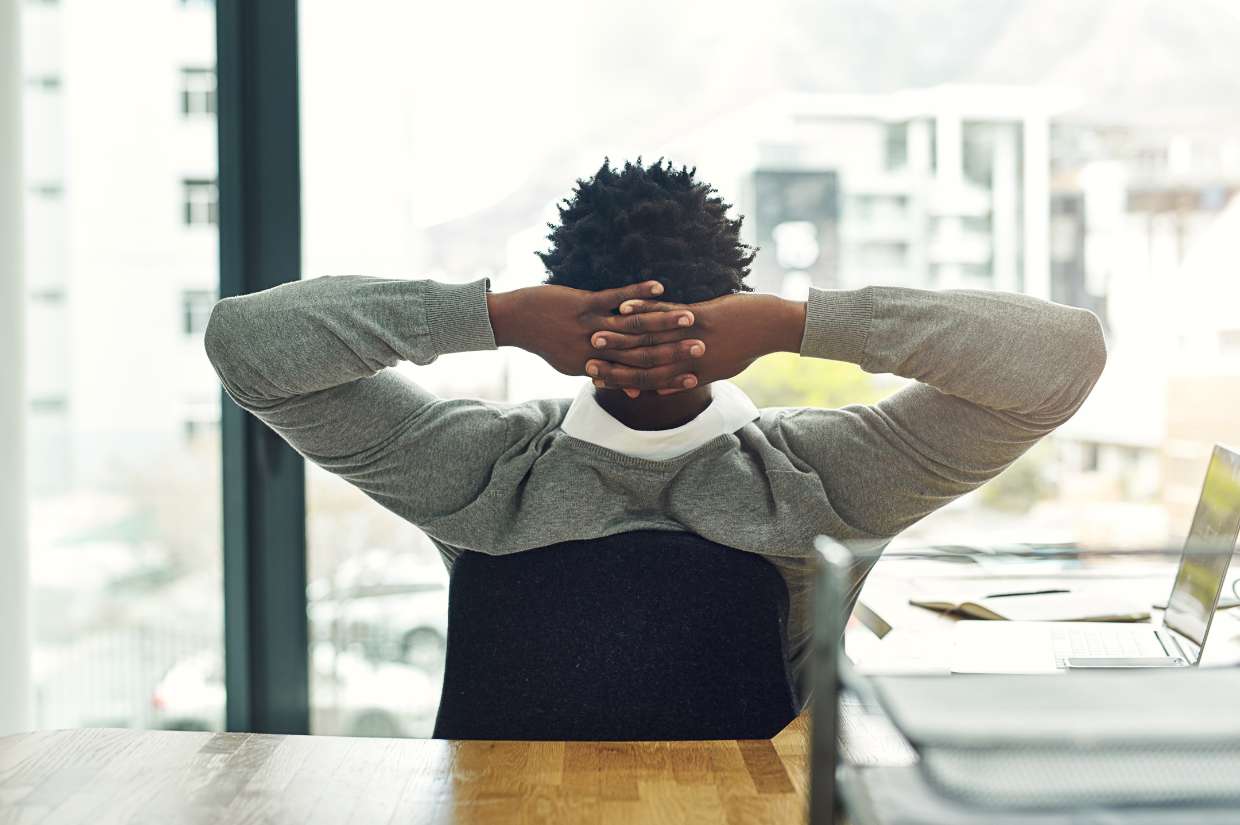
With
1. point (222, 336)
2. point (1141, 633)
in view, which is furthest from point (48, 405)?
point (1141, 633)

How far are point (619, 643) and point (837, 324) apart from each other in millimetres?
450

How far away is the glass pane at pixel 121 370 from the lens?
2146 millimetres

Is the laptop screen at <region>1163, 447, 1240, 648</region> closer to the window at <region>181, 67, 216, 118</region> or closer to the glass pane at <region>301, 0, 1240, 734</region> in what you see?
the glass pane at <region>301, 0, 1240, 734</region>

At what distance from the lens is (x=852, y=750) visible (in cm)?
102

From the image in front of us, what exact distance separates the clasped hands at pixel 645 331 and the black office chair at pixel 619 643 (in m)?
0.20

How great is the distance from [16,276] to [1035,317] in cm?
180

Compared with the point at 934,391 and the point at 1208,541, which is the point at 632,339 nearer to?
the point at 934,391

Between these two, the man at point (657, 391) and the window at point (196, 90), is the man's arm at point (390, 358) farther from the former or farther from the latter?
the window at point (196, 90)

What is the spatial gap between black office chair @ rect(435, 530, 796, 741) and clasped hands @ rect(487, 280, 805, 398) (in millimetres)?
197

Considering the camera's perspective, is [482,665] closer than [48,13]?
Yes

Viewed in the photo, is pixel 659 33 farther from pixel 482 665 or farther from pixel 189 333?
pixel 482 665

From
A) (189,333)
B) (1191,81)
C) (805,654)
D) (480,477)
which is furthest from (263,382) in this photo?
(1191,81)

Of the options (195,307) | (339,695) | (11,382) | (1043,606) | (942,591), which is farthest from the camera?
(339,695)

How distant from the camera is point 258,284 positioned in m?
2.12
